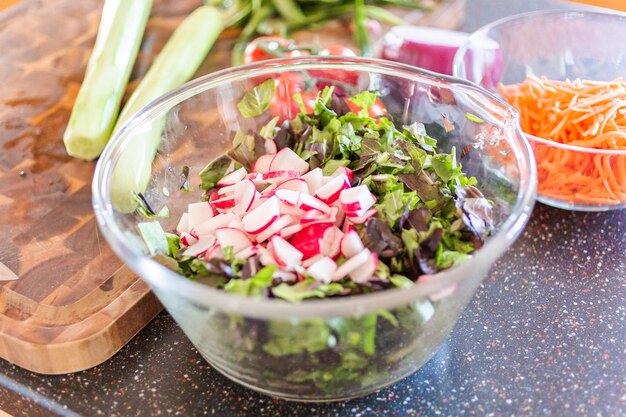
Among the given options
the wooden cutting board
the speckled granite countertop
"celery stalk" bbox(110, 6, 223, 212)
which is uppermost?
"celery stalk" bbox(110, 6, 223, 212)

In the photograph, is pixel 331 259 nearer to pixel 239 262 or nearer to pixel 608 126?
pixel 239 262

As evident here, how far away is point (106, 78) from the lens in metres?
1.38

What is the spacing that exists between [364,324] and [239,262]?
0.17 meters

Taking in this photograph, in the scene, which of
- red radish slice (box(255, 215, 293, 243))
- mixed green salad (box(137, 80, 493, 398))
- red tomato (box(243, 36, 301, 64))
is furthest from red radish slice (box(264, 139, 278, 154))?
red tomato (box(243, 36, 301, 64))

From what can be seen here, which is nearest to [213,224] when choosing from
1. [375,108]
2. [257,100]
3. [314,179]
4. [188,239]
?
[188,239]

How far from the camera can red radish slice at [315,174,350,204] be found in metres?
0.89

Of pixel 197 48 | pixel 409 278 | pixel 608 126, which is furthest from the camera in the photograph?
pixel 197 48

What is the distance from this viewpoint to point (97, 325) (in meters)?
0.92

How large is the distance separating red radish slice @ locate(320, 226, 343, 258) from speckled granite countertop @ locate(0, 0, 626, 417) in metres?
0.19

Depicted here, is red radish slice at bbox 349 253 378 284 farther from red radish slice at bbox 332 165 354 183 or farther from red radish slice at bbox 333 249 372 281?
red radish slice at bbox 332 165 354 183

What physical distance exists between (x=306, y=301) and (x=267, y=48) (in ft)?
2.73

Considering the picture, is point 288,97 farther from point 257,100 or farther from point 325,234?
point 325,234

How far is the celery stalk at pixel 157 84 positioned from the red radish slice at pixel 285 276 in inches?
9.3

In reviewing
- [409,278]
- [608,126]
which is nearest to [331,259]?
[409,278]
